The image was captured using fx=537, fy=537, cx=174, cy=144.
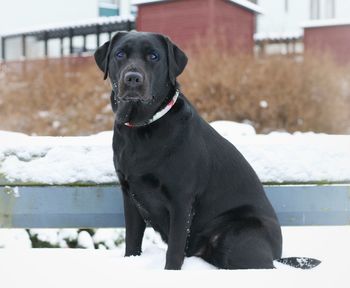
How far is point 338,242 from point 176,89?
3.86 ft

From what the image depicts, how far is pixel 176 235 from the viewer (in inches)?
94.1

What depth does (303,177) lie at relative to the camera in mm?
3070

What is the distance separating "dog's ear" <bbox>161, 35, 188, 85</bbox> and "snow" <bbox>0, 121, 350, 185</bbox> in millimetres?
745

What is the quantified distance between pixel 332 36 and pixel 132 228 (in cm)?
1472

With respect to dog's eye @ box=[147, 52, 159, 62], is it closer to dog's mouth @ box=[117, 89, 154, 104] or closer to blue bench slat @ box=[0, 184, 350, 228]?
dog's mouth @ box=[117, 89, 154, 104]

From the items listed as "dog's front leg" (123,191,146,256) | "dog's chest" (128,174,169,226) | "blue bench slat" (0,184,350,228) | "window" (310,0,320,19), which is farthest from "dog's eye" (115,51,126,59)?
"window" (310,0,320,19)

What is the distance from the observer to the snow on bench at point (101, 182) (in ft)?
9.95

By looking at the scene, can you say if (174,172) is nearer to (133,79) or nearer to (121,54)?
(133,79)

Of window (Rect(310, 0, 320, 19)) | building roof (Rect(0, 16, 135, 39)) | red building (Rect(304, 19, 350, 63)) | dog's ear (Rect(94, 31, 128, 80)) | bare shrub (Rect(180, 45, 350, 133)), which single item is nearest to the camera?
dog's ear (Rect(94, 31, 128, 80))

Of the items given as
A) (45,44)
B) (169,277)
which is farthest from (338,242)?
(45,44)

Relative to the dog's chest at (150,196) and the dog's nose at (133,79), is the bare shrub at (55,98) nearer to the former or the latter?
the dog's chest at (150,196)

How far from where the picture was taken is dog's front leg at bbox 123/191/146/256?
2660mm

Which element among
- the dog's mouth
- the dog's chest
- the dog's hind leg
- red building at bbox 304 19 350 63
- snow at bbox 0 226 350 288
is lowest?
the dog's hind leg

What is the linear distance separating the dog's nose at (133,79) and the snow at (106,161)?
816 millimetres
